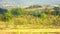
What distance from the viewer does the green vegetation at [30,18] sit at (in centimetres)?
258

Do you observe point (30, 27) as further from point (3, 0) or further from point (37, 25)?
point (3, 0)

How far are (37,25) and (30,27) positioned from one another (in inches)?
2.8

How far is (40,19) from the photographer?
260 centimetres

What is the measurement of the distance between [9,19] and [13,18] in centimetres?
4

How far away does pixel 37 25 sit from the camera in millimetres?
2580

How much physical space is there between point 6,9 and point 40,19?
350 millimetres

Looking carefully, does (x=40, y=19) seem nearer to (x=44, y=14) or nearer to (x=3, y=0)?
(x=44, y=14)

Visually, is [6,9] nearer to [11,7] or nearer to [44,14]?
[11,7]

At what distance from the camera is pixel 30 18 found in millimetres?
2594

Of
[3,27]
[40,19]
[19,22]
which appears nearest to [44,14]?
[40,19]

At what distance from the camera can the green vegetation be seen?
2.58 m

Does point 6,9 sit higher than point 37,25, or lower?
Answer: higher

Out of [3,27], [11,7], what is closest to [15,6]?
[11,7]

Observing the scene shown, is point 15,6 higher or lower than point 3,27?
higher
